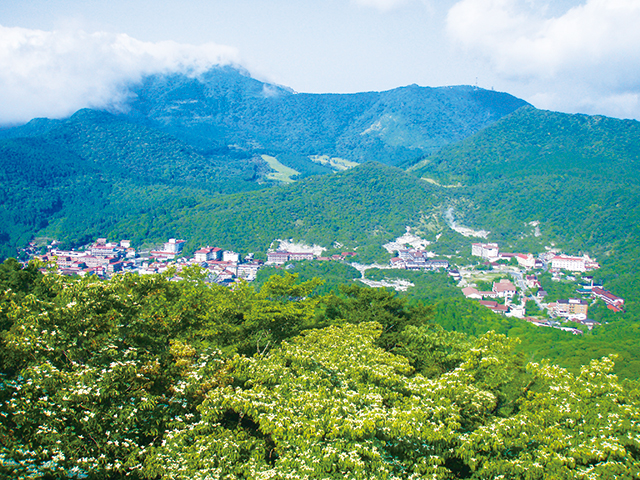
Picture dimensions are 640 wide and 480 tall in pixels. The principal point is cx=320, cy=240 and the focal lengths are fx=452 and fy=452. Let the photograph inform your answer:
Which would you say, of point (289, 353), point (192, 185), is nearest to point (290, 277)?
point (289, 353)

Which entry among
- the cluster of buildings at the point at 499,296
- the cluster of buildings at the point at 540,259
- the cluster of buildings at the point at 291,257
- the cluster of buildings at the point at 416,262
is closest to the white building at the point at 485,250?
the cluster of buildings at the point at 540,259

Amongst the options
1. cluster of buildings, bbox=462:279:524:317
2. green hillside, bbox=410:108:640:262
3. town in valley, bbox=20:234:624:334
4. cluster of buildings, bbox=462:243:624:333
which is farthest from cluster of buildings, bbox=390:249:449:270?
green hillside, bbox=410:108:640:262

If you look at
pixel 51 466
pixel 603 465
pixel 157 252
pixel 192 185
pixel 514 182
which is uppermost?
pixel 514 182

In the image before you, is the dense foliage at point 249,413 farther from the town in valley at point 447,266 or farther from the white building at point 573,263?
the white building at point 573,263

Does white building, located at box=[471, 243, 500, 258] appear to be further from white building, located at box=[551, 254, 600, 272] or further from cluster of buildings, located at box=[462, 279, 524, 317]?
cluster of buildings, located at box=[462, 279, 524, 317]

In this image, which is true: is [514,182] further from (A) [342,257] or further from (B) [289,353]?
(B) [289,353]
